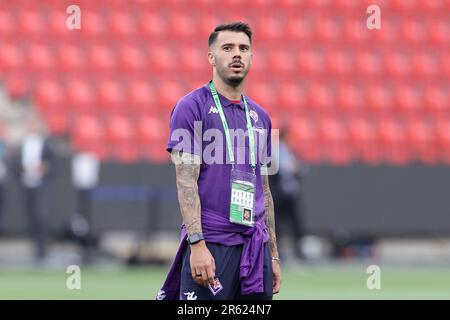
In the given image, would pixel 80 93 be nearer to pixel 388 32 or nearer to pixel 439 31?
pixel 388 32

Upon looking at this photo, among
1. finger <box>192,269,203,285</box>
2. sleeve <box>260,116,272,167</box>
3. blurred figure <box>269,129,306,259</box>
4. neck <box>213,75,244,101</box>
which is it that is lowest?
finger <box>192,269,203,285</box>

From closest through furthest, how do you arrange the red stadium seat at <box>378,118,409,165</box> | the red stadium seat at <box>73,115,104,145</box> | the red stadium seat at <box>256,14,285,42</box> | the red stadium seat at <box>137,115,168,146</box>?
the red stadium seat at <box>73,115,104,145</box> → the red stadium seat at <box>137,115,168,146</box> → the red stadium seat at <box>378,118,409,165</box> → the red stadium seat at <box>256,14,285,42</box>

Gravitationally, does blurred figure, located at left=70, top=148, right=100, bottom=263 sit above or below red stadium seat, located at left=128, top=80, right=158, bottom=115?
below

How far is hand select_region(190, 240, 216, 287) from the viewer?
6242 mm

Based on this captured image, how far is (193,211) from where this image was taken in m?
6.34

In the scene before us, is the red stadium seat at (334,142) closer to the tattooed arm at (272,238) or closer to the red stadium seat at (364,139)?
the red stadium seat at (364,139)

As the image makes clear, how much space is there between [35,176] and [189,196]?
1160 centimetres

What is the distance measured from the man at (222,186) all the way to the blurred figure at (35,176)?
36.5 ft

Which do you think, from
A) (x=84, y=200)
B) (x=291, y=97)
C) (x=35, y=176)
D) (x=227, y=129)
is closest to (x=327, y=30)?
(x=291, y=97)

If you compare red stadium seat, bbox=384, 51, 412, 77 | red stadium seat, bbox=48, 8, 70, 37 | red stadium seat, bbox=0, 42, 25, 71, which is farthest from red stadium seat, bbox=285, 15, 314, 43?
red stadium seat, bbox=0, 42, 25, 71

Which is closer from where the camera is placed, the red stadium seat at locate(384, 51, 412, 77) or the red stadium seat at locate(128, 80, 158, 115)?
the red stadium seat at locate(128, 80, 158, 115)

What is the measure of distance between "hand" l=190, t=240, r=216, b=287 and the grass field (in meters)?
5.69

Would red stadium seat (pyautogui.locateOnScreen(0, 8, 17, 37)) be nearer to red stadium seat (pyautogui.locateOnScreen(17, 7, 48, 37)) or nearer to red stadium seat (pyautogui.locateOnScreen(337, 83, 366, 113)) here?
red stadium seat (pyautogui.locateOnScreen(17, 7, 48, 37))
